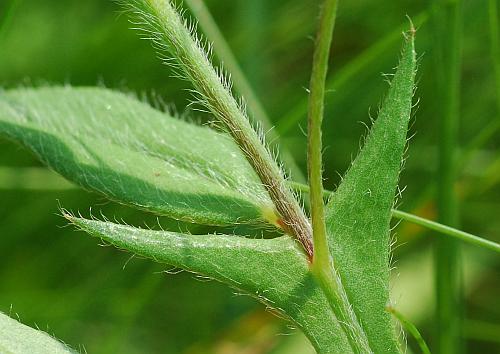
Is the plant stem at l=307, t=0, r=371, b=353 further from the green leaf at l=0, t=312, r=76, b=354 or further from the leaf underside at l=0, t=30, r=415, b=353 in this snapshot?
the green leaf at l=0, t=312, r=76, b=354

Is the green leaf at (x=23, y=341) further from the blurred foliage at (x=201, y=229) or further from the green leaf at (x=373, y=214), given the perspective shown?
the blurred foliage at (x=201, y=229)

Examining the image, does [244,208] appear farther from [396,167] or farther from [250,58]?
[250,58]

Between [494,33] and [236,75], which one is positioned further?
[236,75]

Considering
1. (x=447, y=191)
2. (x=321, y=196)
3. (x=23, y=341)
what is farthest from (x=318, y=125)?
(x=447, y=191)

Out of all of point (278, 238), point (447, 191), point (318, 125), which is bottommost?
point (447, 191)

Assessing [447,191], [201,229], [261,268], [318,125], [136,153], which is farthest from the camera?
[201,229]

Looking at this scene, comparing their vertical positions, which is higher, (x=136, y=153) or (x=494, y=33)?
(x=494, y=33)

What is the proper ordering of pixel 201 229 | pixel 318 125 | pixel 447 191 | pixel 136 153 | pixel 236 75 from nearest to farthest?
pixel 318 125 → pixel 136 153 → pixel 447 191 → pixel 236 75 → pixel 201 229

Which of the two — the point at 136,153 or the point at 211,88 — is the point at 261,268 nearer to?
the point at 211,88

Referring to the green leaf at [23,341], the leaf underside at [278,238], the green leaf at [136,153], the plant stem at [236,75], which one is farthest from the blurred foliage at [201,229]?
the green leaf at [23,341]
